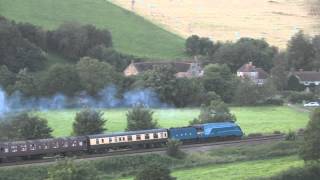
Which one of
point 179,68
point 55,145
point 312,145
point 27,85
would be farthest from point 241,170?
point 179,68

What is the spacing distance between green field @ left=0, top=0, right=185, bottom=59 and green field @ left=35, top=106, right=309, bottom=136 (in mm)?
47954

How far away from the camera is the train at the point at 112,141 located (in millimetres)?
51062

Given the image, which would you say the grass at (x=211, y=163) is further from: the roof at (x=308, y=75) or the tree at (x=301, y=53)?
the tree at (x=301, y=53)

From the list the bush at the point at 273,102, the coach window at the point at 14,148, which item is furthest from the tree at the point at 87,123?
the bush at the point at 273,102

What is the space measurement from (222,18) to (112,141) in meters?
81.0

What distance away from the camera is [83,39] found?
390ft

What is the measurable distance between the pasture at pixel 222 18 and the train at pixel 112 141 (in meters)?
56.2

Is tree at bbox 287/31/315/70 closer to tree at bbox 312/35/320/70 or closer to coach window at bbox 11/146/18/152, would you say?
tree at bbox 312/35/320/70

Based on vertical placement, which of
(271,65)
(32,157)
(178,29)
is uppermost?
(178,29)

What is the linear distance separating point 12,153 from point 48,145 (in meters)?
2.91

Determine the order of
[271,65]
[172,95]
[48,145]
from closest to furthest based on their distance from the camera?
[48,145], [172,95], [271,65]

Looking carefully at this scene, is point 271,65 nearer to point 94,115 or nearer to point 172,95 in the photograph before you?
point 172,95

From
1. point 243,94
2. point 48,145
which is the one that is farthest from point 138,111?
point 243,94

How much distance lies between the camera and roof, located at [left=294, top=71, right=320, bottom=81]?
388ft
